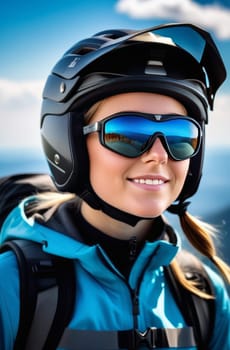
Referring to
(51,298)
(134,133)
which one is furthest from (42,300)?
(134,133)

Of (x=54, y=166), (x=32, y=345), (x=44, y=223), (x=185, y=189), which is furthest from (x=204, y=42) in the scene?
(x=32, y=345)

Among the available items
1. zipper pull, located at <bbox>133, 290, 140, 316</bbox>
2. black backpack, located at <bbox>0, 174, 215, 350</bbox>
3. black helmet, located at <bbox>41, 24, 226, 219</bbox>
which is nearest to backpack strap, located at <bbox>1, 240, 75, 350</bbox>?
black backpack, located at <bbox>0, 174, 215, 350</bbox>

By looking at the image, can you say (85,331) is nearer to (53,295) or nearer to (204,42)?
(53,295)

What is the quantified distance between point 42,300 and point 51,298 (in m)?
0.03

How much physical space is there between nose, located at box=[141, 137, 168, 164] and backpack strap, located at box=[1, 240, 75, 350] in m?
0.50

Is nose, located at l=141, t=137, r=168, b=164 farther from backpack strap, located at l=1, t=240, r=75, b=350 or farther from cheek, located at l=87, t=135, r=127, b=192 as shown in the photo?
backpack strap, located at l=1, t=240, r=75, b=350

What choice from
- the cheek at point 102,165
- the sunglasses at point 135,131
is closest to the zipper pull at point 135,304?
the cheek at point 102,165

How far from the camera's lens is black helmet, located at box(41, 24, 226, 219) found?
72.4 inches

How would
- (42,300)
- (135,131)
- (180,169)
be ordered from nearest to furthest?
(42,300), (135,131), (180,169)

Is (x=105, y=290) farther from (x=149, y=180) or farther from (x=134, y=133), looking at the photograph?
(x=134, y=133)

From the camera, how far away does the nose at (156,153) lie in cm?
182

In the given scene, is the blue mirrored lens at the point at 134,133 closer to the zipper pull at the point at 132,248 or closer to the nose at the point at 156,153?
the nose at the point at 156,153

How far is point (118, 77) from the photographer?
5.97ft

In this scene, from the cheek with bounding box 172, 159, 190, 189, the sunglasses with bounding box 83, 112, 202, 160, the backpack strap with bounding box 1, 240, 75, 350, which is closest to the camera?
the backpack strap with bounding box 1, 240, 75, 350
